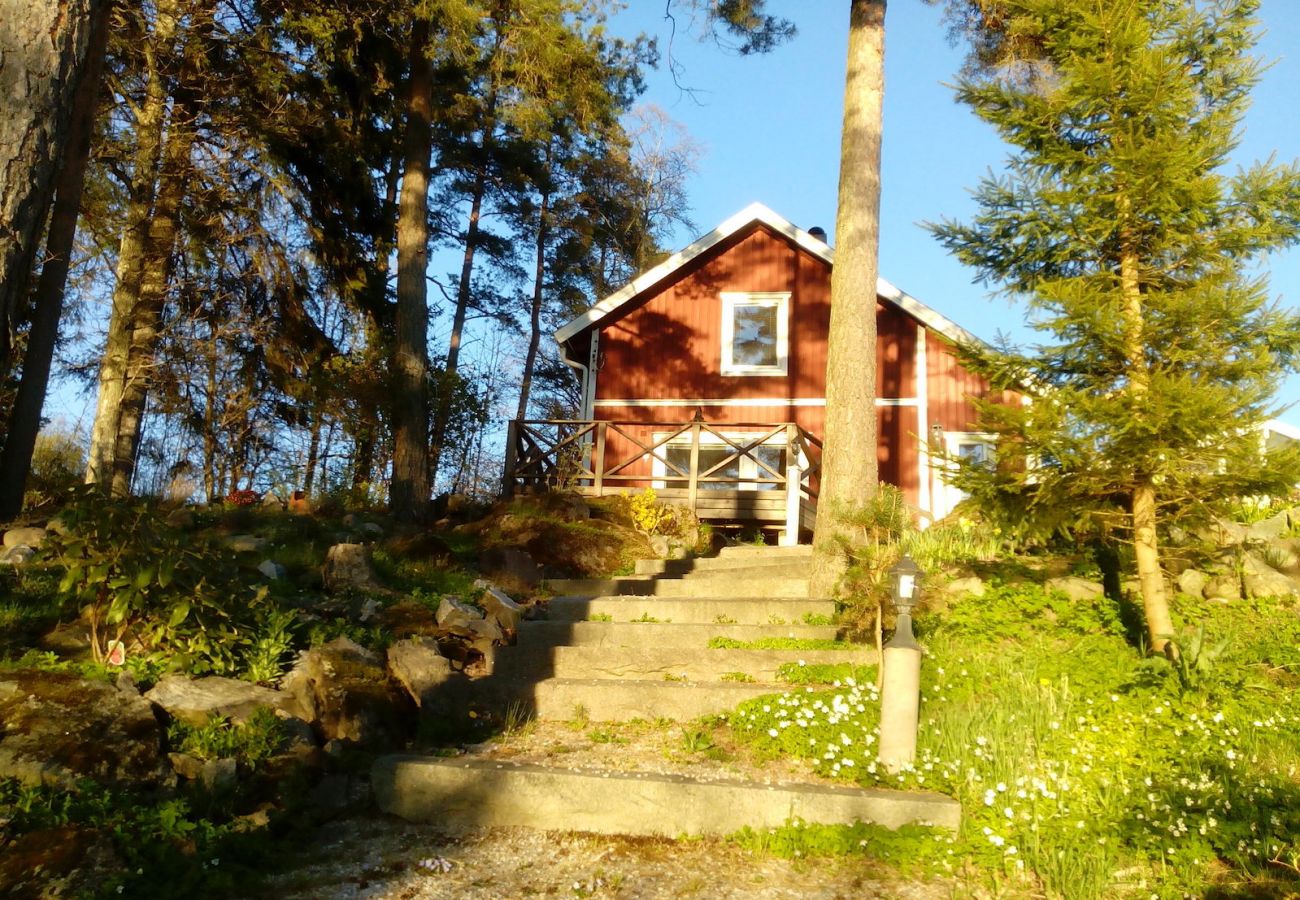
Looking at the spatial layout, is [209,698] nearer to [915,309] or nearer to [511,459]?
[511,459]

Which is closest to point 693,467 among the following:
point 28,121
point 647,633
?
point 647,633

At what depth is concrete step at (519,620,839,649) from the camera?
6.49m

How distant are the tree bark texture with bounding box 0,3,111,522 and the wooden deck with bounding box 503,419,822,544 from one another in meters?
5.70

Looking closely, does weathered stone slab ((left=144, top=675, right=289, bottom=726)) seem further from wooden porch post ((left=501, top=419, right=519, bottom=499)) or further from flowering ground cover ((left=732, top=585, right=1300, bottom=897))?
Answer: wooden porch post ((left=501, top=419, right=519, bottom=499))

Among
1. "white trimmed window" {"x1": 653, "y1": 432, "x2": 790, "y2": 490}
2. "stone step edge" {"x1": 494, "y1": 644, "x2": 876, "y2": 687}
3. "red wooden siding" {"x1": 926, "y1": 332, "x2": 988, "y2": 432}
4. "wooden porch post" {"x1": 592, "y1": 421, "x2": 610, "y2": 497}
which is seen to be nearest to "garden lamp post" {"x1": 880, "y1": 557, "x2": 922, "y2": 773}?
"stone step edge" {"x1": 494, "y1": 644, "x2": 876, "y2": 687}

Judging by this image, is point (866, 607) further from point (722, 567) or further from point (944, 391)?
point (944, 391)

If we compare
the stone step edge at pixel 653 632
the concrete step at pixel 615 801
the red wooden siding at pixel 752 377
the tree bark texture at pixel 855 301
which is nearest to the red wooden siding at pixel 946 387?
the red wooden siding at pixel 752 377

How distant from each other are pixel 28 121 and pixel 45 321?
5.67 metres

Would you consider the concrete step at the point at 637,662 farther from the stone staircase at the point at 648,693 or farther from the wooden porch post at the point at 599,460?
the wooden porch post at the point at 599,460

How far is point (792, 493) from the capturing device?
11531mm

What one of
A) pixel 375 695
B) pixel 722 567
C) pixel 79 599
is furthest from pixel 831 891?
pixel 722 567

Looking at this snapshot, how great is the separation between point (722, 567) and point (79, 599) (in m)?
5.75

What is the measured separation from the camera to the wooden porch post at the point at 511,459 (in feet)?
41.6

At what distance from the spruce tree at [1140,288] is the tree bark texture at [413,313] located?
772cm
